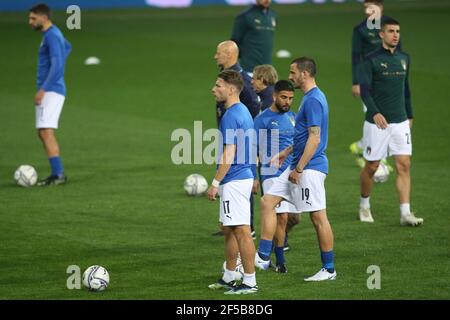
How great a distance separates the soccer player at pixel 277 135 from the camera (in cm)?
1214

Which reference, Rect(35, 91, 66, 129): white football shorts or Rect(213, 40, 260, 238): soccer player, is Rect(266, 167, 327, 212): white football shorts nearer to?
Rect(213, 40, 260, 238): soccer player

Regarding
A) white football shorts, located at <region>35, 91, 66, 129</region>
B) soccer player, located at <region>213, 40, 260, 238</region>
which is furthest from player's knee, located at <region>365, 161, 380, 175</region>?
white football shorts, located at <region>35, 91, 66, 129</region>

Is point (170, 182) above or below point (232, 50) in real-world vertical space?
below

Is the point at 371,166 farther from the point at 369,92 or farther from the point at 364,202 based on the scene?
the point at 369,92

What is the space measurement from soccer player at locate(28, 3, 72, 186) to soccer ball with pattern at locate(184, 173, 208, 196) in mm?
2163

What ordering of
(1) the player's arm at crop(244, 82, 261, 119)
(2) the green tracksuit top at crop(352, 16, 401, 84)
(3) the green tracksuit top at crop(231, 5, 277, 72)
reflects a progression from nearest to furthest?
(1) the player's arm at crop(244, 82, 261, 119) → (2) the green tracksuit top at crop(352, 16, 401, 84) → (3) the green tracksuit top at crop(231, 5, 277, 72)

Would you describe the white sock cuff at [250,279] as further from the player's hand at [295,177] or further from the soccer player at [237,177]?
the player's hand at [295,177]

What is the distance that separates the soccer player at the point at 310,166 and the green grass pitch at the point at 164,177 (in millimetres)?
505

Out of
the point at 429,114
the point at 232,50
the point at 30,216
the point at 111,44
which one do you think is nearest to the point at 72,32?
the point at 111,44

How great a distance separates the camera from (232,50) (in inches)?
515

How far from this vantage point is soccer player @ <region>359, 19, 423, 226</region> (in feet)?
48.1

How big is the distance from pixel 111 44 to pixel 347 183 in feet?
52.6

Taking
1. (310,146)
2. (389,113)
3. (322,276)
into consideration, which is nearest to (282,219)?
(322,276)
